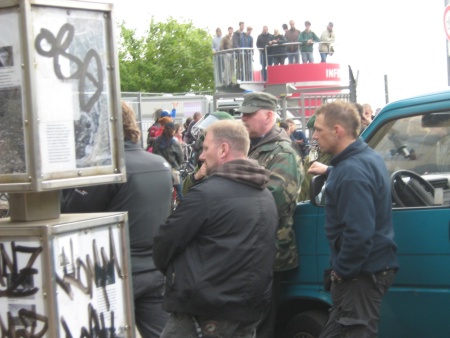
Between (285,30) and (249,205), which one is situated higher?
(285,30)

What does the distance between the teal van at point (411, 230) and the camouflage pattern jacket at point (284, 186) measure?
0.14 m

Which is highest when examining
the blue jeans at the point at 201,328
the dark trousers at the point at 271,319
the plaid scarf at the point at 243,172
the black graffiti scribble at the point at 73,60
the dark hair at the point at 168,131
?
the black graffiti scribble at the point at 73,60

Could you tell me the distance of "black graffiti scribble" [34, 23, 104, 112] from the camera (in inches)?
117

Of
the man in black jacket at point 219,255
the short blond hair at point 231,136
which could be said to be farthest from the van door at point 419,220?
the short blond hair at point 231,136

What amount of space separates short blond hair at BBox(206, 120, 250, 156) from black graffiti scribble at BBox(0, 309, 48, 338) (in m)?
1.55

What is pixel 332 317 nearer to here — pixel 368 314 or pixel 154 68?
pixel 368 314

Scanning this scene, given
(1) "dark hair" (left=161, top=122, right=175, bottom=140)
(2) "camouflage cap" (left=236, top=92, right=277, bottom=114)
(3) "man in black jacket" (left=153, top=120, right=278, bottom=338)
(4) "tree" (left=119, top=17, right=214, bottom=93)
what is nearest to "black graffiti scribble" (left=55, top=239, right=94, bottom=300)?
(3) "man in black jacket" (left=153, top=120, right=278, bottom=338)

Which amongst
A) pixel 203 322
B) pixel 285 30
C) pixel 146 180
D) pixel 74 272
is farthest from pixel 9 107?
pixel 285 30

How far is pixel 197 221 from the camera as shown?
3957mm

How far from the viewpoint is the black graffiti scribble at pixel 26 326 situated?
2.99m

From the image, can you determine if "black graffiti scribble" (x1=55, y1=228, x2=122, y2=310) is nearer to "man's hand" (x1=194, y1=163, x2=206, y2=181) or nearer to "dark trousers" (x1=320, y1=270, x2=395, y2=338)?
"dark trousers" (x1=320, y1=270, x2=395, y2=338)

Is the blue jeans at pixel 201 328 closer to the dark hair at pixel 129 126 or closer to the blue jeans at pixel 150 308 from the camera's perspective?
the blue jeans at pixel 150 308

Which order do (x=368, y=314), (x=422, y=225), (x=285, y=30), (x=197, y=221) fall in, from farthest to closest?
(x=285, y=30) < (x=422, y=225) < (x=368, y=314) < (x=197, y=221)

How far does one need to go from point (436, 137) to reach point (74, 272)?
261cm
